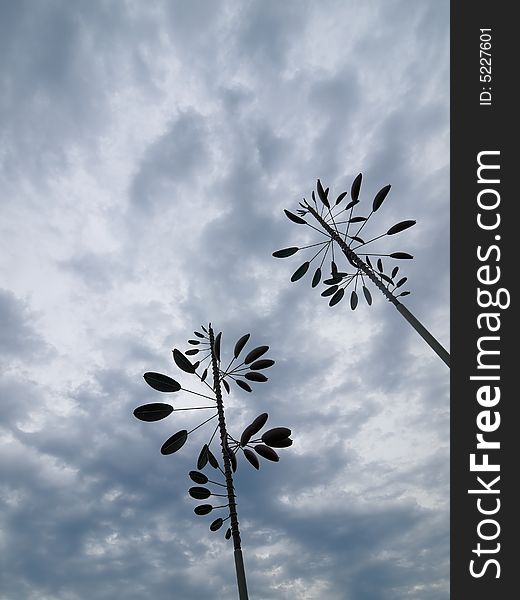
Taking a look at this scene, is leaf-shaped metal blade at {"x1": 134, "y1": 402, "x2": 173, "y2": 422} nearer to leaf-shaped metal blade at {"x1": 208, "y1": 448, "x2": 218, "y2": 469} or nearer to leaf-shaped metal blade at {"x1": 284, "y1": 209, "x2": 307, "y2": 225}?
leaf-shaped metal blade at {"x1": 208, "y1": 448, "x2": 218, "y2": 469}

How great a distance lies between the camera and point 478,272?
539 cm

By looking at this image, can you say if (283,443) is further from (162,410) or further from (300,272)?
(300,272)

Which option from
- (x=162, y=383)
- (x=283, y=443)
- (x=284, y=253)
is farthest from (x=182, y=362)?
(x=284, y=253)

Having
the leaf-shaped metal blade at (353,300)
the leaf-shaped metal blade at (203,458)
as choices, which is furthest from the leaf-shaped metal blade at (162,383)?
the leaf-shaped metal blade at (353,300)

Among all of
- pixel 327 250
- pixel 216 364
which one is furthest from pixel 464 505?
pixel 327 250

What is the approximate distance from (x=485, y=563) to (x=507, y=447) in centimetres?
118

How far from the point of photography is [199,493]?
216 inches

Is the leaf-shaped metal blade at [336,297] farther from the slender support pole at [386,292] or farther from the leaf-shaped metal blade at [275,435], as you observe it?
the leaf-shaped metal blade at [275,435]

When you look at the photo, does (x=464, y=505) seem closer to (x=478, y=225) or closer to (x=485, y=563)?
(x=485, y=563)

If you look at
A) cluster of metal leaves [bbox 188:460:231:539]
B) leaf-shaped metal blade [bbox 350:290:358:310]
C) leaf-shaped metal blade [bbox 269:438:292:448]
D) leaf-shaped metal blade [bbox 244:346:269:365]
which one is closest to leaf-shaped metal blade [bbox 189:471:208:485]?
cluster of metal leaves [bbox 188:460:231:539]

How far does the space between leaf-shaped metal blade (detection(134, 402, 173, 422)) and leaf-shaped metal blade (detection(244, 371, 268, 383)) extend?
4.41 feet

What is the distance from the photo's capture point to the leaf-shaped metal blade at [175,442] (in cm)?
523

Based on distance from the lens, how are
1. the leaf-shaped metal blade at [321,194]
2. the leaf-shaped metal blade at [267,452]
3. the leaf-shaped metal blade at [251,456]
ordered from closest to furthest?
the leaf-shaped metal blade at [267,452] → the leaf-shaped metal blade at [251,456] → the leaf-shaped metal blade at [321,194]

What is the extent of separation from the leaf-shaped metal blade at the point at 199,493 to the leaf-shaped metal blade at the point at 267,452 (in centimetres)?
87
